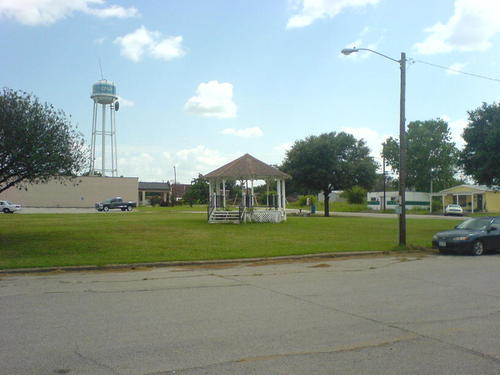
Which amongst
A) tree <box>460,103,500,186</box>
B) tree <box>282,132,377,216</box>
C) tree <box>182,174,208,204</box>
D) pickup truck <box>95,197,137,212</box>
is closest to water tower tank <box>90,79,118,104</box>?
tree <box>182,174,208,204</box>

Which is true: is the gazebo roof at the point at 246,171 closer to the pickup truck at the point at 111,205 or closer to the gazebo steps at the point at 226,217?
the gazebo steps at the point at 226,217

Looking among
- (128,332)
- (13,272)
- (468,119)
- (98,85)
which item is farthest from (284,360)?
(98,85)

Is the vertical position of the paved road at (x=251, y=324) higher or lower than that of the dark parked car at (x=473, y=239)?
lower

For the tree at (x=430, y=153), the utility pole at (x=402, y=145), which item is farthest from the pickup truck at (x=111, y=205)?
the tree at (x=430, y=153)

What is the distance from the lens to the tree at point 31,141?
17.4 metres

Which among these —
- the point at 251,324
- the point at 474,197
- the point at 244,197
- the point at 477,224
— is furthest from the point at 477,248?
the point at 474,197

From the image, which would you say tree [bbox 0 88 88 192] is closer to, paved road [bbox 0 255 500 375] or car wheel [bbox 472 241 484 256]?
paved road [bbox 0 255 500 375]

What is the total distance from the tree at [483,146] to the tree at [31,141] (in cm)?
1891

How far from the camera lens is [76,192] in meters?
74.9

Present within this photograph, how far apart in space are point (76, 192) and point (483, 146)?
6258cm

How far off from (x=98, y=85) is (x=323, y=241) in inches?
2629

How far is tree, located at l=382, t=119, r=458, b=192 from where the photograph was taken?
287 feet

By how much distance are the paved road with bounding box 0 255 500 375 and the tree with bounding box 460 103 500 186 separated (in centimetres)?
1410

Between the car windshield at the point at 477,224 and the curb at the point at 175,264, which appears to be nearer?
the curb at the point at 175,264
